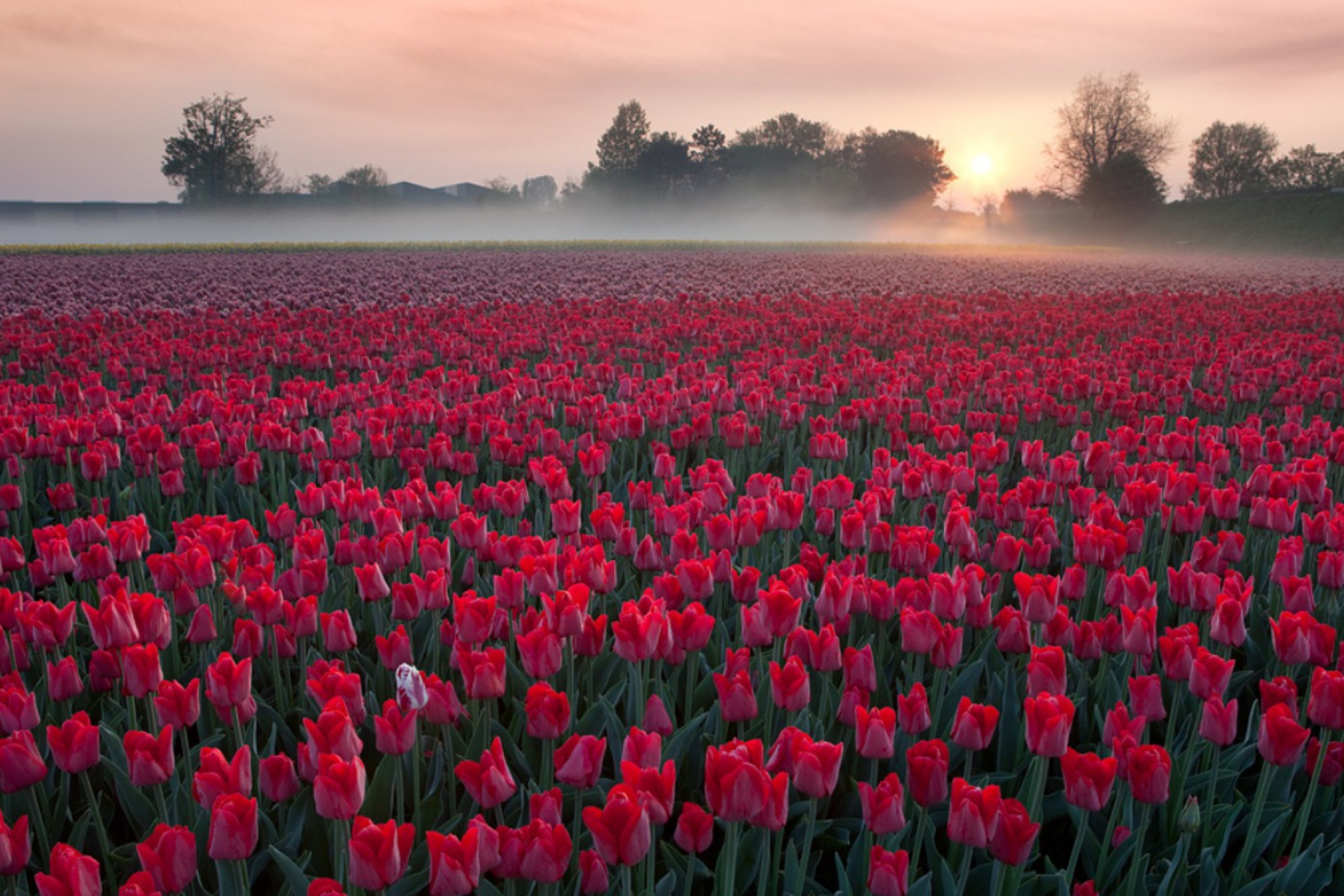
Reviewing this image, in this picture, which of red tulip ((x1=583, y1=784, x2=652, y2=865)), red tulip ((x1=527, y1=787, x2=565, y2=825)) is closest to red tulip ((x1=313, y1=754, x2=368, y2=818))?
red tulip ((x1=527, y1=787, x2=565, y2=825))

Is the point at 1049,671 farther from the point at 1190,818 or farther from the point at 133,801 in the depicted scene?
the point at 133,801

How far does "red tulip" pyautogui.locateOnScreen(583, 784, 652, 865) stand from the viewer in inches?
65.7

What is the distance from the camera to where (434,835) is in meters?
1.63

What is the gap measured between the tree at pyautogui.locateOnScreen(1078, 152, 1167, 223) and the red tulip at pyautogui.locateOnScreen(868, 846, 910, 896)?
7931 cm

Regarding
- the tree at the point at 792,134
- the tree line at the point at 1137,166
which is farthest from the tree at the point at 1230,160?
the tree at the point at 792,134

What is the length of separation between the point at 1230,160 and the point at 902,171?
3397cm

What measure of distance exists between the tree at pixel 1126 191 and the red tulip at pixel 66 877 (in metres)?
80.0

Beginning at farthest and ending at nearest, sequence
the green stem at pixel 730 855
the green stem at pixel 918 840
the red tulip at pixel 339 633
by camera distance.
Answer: the red tulip at pixel 339 633 → the green stem at pixel 918 840 → the green stem at pixel 730 855

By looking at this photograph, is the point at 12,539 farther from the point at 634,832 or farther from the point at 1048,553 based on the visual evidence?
the point at 1048,553

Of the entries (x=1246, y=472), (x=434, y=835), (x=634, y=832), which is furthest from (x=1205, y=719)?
(x=1246, y=472)

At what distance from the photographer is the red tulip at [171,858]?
65.6 inches

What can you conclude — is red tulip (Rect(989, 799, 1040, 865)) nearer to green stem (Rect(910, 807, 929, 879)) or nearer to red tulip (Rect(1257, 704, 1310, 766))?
green stem (Rect(910, 807, 929, 879))

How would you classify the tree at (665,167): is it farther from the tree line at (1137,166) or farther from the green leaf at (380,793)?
the green leaf at (380,793)

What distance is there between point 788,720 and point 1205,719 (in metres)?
1.02
